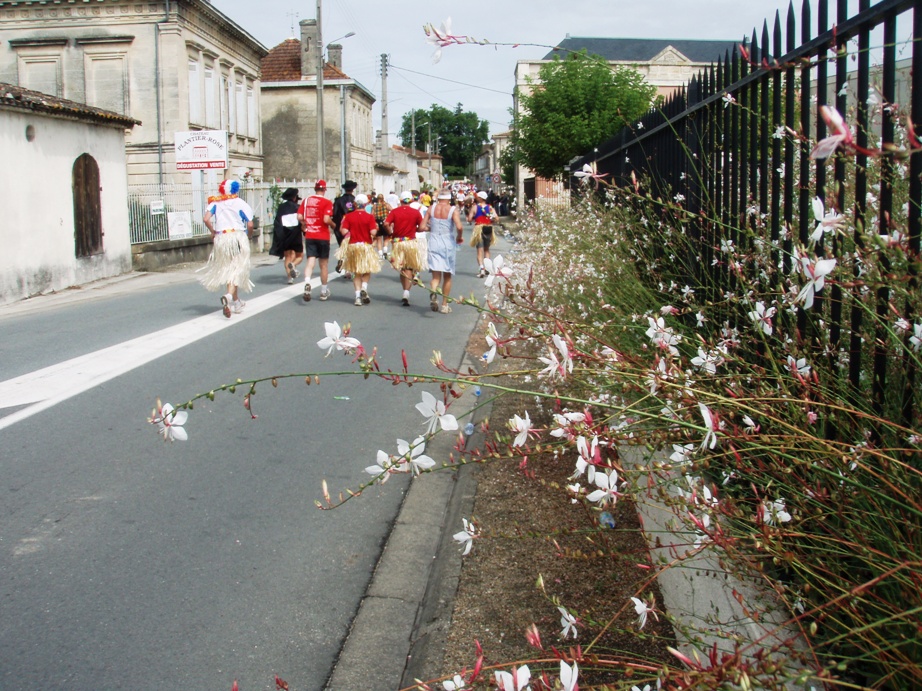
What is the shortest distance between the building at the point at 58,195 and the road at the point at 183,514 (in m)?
7.47

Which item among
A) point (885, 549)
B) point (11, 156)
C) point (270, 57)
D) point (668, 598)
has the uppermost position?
point (270, 57)

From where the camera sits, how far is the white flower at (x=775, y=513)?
8.05ft

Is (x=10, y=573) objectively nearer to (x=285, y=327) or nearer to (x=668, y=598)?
(x=668, y=598)

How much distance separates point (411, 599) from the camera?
14.6 ft

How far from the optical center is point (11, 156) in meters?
17.6

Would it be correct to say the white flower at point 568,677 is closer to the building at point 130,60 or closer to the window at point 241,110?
the building at point 130,60

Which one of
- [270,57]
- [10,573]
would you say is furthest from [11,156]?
[270,57]

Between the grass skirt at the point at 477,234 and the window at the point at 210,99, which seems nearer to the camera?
the grass skirt at the point at 477,234

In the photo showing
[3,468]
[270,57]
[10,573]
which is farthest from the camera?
[270,57]

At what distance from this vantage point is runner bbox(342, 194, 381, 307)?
50.0ft

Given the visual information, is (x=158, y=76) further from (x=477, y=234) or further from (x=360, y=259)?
(x=360, y=259)

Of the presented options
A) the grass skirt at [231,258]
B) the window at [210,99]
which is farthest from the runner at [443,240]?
the window at [210,99]

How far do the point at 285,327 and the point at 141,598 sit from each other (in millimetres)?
8423

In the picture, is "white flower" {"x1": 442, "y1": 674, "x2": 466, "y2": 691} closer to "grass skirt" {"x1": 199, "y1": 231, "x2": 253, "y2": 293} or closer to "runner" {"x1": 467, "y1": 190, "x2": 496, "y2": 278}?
"grass skirt" {"x1": 199, "y1": 231, "x2": 253, "y2": 293}
